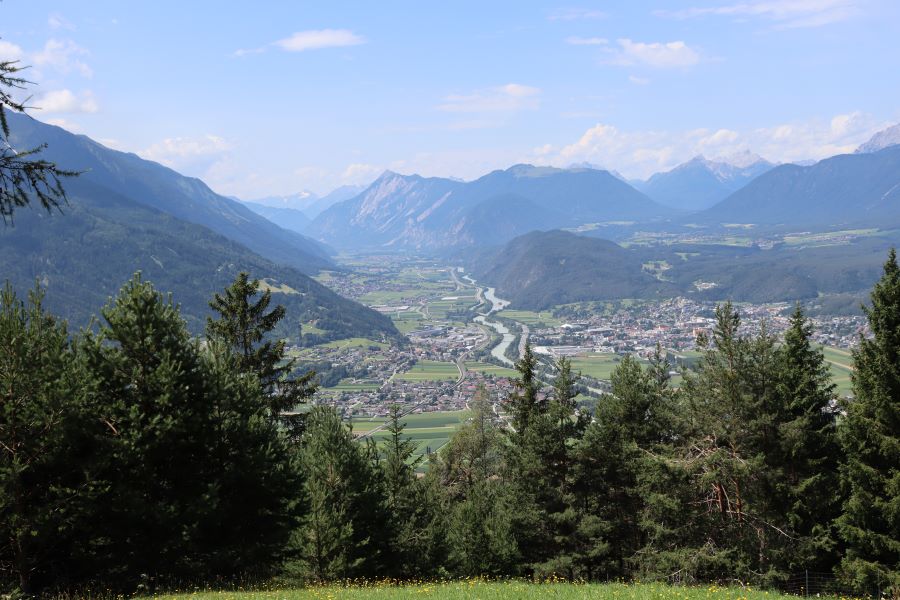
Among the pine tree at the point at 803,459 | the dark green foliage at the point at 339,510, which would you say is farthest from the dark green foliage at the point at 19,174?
the pine tree at the point at 803,459

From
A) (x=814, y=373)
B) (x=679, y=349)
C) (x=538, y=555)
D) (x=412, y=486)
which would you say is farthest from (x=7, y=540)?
(x=679, y=349)

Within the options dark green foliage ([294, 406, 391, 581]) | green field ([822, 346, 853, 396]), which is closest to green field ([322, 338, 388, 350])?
green field ([822, 346, 853, 396])

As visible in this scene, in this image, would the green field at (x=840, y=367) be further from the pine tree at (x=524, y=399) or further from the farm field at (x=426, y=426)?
the pine tree at (x=524, y=399)

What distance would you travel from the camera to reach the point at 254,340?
2711cm

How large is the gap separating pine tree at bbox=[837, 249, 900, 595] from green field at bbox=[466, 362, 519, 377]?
315ft

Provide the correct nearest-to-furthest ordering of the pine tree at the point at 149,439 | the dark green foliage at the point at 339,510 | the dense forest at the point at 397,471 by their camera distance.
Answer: the dense forest at the point at 397,471
the pine tree at the point at 149,439
the dark green foliage at the point at 339,510

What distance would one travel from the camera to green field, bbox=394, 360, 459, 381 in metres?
124

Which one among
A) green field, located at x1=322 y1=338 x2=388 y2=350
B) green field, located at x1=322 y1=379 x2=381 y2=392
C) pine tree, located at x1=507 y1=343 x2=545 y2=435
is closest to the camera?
pine tree, located at x1=507 y1=343 x2=545 y2=435

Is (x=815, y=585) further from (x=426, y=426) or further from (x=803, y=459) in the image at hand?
(x=426, y=426)

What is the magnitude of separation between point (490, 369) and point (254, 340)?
9946 centimetres

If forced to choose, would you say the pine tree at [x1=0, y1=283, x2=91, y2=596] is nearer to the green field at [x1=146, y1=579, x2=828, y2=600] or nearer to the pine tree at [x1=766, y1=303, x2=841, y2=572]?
the green field at [x1=146, y1=579, x2=828, y2=600]

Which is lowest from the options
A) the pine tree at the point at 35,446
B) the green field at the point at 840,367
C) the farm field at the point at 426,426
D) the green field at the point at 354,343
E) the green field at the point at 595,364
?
the farm field at the point at 426,426

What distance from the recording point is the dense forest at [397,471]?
13.3 meters

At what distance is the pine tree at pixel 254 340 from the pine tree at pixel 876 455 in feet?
68.1
